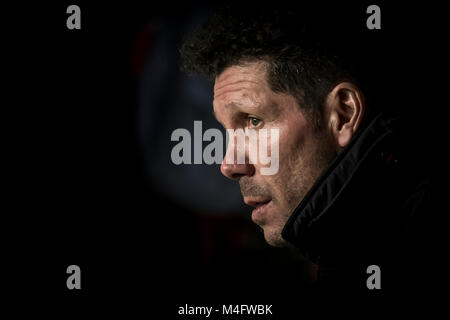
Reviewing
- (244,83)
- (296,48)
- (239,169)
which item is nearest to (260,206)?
(239,169)

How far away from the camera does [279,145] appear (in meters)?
1.40

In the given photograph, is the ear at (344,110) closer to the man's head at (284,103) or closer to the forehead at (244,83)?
the man's head at (284,103)

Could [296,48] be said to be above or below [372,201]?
above

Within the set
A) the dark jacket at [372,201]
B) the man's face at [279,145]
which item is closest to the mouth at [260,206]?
the man's face at [279,145]

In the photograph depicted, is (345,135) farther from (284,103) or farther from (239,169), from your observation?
(239,169)

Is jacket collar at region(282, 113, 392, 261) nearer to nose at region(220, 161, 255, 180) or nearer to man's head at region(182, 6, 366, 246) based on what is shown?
man's head at region(182, 6, 366, 246)

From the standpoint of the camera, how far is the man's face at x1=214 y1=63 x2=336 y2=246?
54.3 inches

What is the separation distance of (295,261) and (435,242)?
0.94 m

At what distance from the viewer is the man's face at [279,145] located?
1.38 m

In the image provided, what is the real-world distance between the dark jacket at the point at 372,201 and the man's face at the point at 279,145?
126 millimetres

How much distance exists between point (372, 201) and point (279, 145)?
316 mm

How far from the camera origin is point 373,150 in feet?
4.04
